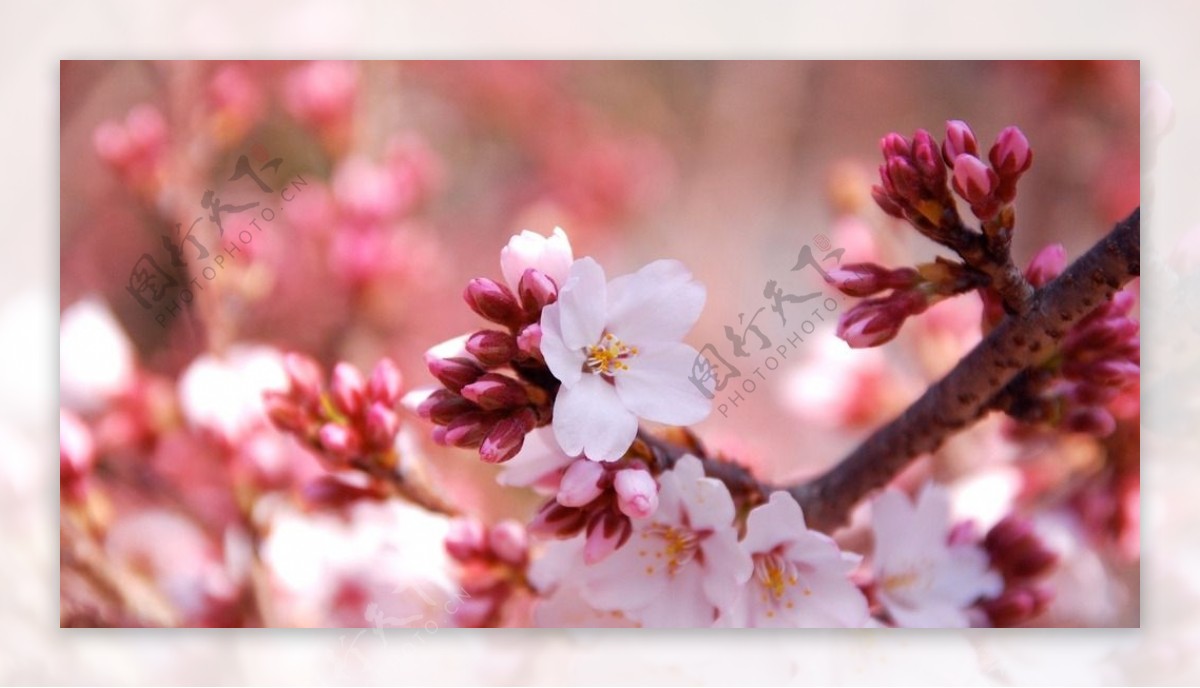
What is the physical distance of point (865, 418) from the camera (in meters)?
1.56

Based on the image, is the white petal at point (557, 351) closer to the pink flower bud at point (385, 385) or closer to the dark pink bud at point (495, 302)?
the dark pink bud at point (495, 302)

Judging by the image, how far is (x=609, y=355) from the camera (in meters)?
1.36

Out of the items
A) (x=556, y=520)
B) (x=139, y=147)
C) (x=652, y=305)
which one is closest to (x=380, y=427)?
(x=556, y=520)

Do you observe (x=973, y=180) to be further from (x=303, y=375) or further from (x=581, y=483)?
(x=303, y=375)

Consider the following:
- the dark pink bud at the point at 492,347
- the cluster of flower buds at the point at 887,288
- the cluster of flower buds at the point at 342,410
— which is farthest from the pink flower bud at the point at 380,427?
the cluster of flower buds at the point at 887,288

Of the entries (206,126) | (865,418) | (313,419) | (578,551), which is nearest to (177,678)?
(313,419)

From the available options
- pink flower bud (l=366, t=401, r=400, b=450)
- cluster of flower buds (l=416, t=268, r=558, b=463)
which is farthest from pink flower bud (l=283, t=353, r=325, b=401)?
cluster of flower buds (l=416, t=268, r=558, b=463)

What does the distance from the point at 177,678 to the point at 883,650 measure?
3.31ft

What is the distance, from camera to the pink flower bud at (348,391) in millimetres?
1459

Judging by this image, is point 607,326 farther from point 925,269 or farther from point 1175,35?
point 1175,35

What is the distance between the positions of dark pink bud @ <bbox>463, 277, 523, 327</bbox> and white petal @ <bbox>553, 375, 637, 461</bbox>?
10 centimetres

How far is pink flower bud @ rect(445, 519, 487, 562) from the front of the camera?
1.50m

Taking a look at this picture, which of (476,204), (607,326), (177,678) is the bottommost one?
(177,678)

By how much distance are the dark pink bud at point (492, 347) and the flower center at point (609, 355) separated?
11 cm
